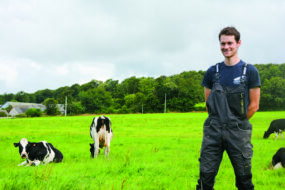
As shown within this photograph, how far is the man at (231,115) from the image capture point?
138 inches

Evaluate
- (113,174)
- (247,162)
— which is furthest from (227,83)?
(113,174)

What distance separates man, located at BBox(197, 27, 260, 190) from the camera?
3.51 metres

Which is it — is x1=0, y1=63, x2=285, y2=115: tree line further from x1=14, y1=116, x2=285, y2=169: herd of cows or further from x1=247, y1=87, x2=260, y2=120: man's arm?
x1=247, y1=87, x2=260, y2=120: man's arm

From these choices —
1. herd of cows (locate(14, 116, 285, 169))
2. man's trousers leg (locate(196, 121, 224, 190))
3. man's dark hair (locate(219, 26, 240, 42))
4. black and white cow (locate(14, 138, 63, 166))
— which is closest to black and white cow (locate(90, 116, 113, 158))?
herd of cows (locate(14, 116, 285, 169))

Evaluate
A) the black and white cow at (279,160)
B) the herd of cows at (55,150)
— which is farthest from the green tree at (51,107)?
the black and white cow at (279,160)

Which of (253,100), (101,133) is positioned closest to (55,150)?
(101,133)

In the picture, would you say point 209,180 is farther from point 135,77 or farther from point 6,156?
point 135,77

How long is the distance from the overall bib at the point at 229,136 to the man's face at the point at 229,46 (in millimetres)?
293

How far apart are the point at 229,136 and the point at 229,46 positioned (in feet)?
4.68

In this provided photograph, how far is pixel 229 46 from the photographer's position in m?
3.74

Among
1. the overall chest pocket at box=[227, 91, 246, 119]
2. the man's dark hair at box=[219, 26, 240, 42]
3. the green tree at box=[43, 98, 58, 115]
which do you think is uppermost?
the man's dark hair at box=[219, 26, 240, 42]

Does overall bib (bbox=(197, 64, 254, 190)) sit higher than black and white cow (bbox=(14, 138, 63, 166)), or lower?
higher

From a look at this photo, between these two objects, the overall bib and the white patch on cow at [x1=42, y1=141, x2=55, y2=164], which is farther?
the white patch on cow at [x1=42, y1=141, x2=55, y2=164]

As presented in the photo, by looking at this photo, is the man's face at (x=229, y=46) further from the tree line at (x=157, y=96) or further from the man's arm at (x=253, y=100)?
the tree line at (x=157, y=96)
